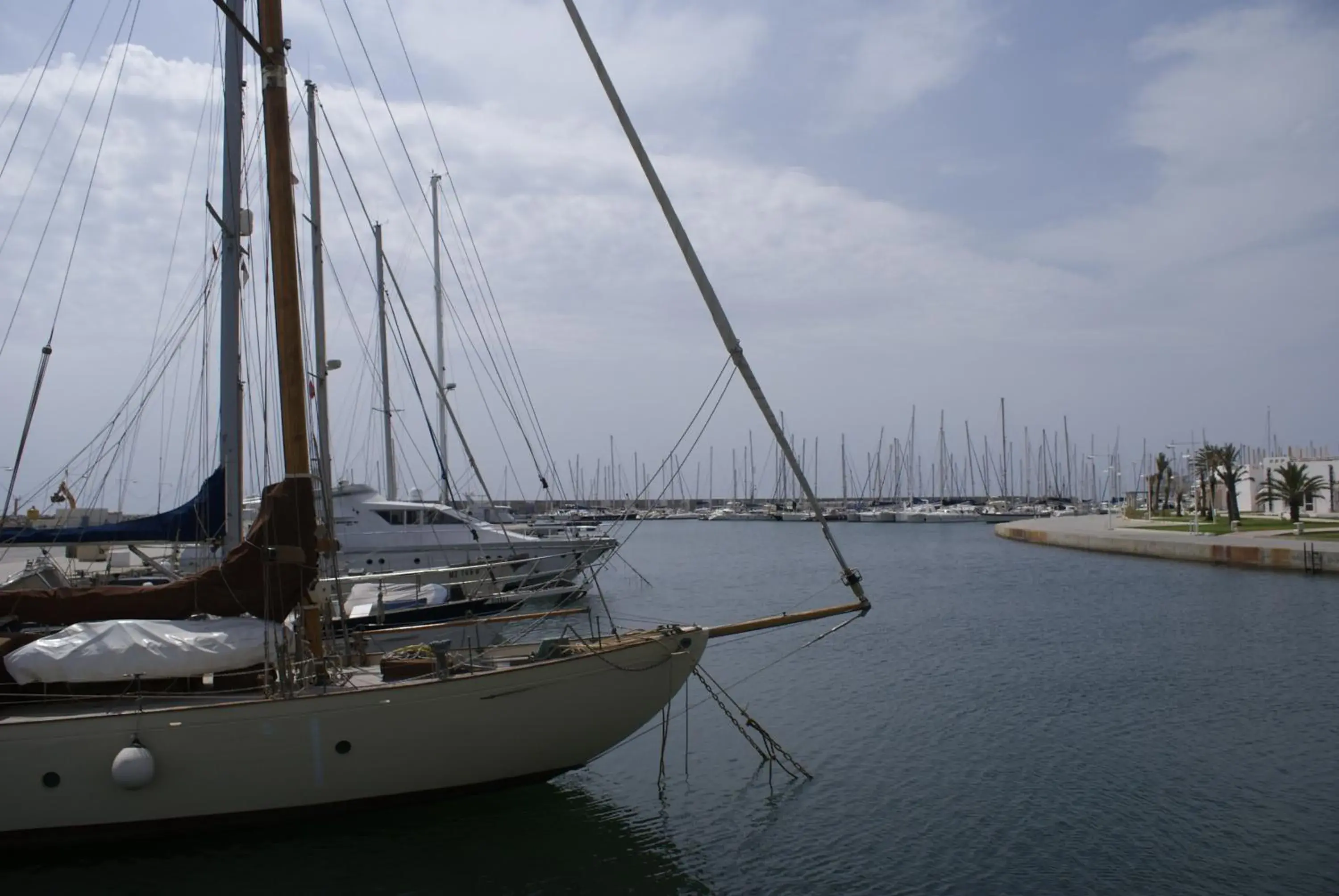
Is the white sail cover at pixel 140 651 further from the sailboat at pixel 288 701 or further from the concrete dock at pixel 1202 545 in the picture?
the concrete dock at pixel 1202 545

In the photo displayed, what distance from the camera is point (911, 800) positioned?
1366 cm

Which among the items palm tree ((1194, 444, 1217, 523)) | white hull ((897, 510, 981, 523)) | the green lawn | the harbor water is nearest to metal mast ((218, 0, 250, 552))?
the harbor water

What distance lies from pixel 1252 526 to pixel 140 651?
212ft

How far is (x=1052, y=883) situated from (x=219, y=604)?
10.0 meters

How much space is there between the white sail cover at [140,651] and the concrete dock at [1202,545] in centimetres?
4213

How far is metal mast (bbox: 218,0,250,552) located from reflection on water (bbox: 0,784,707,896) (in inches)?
302

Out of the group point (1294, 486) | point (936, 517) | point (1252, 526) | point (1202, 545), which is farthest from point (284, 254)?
point (936, 517)

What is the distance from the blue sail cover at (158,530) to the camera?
2072 centimetres

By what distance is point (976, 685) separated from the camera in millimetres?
21094

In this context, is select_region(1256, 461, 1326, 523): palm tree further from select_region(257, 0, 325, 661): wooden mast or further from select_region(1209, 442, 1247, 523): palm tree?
select_region(257, 0, 325, 661): wooden mast

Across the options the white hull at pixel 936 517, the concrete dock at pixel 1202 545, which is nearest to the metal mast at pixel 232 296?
the concrete dock at pixel 1202 545

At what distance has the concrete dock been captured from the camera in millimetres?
42219

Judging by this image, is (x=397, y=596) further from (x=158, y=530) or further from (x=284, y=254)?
(x=284, y=254)

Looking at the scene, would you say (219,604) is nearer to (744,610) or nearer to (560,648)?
(560,648)
